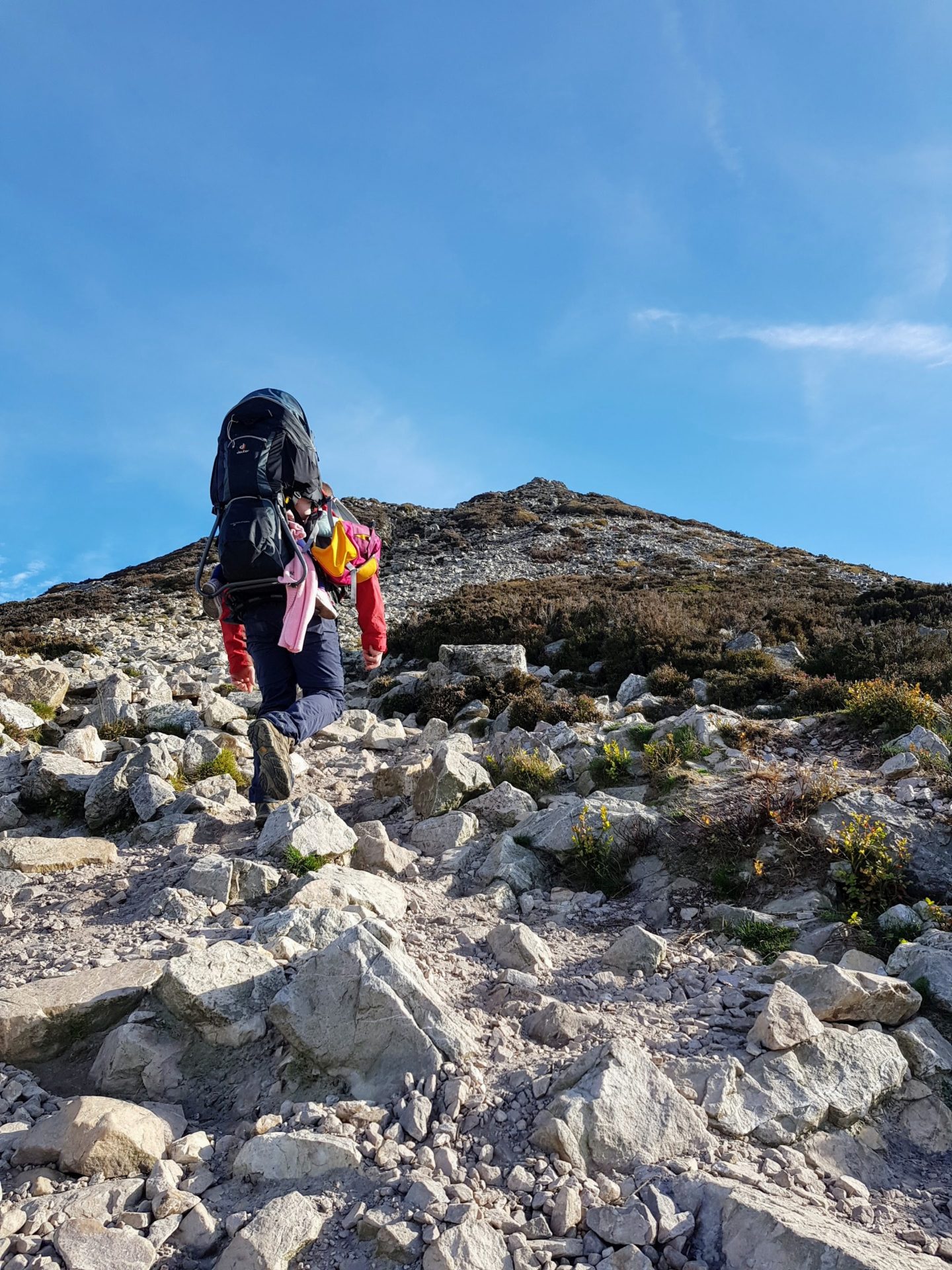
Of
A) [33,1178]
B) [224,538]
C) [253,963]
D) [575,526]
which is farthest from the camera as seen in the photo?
[575,526]

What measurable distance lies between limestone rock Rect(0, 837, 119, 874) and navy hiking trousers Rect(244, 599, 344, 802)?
1.05 m

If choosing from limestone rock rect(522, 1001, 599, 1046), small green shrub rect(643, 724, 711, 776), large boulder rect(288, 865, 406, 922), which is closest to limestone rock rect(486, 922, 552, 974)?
limestone rock rect(522, 1001, 599, 1046)

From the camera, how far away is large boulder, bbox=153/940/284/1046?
3109mm

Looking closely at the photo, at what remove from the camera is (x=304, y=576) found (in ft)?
16.7

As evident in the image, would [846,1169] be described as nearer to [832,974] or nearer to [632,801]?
[832,974]

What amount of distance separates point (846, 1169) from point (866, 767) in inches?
165

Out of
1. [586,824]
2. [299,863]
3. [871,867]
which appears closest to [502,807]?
[586,824]

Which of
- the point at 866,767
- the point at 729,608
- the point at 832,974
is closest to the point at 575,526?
the point at 729,608

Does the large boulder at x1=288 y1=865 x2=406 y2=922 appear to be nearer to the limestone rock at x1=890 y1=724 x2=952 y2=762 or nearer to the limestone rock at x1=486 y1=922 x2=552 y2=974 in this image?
the limestone rock at x1=486 y1=922 x2=552 y2=974

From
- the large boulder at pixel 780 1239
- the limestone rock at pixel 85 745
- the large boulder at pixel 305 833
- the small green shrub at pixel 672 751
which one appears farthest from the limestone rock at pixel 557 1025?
the limestone rock at pixel 85 745

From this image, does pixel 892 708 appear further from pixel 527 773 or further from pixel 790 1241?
pixel 790 1241

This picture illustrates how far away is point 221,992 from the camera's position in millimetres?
3188

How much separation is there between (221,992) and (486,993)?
49.1 inches

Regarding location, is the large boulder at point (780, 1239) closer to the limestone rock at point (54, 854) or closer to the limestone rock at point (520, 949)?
the limestone rock at point (520, 949)
